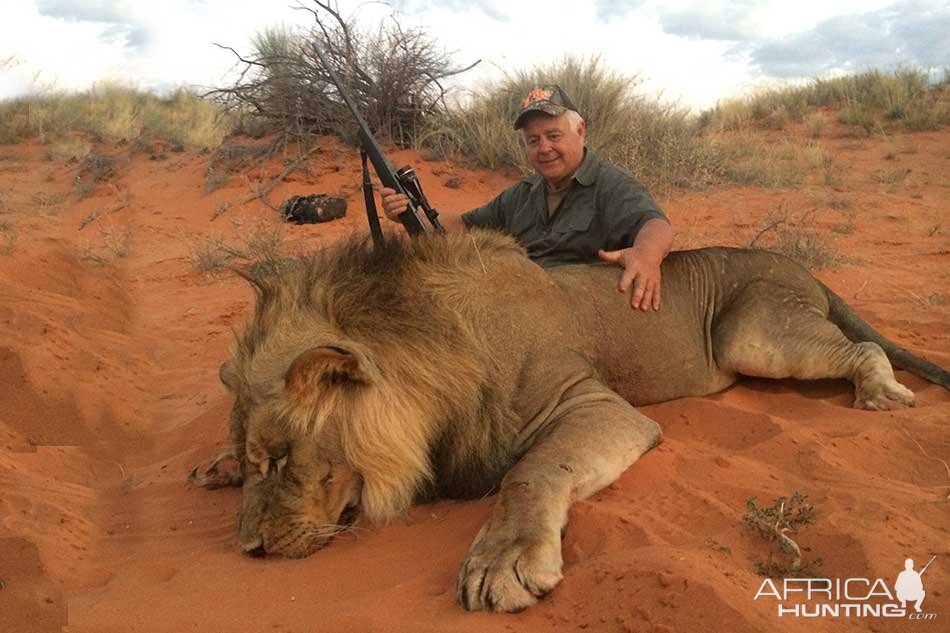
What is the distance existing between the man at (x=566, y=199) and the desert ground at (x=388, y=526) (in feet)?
3.55

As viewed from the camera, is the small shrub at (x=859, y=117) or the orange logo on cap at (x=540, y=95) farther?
the small shrub at (x=859, y=117)

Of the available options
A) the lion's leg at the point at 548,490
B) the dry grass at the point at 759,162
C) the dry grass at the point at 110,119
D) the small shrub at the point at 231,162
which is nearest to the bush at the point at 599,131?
the dry grass at the point at 759,162

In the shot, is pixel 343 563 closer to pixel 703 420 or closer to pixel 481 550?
pixel 481 550

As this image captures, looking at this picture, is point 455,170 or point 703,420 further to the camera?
point 455,170

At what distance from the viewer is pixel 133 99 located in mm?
23672

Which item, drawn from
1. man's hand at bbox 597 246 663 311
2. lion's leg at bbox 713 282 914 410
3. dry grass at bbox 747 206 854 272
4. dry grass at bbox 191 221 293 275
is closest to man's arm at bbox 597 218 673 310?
man's hand at bbox 597 246 663 311

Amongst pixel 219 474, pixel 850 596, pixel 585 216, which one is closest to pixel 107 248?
pixel 219 474

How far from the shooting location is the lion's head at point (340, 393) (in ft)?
9.62

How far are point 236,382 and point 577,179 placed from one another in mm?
2612

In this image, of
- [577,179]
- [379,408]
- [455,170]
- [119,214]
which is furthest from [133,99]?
[379,408]

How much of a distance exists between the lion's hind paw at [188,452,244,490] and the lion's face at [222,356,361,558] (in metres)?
1.00

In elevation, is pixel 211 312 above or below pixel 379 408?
below

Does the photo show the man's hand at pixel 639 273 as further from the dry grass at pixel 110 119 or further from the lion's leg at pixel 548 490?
the dry grass at pixel 110 119

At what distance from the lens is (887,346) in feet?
15.4
